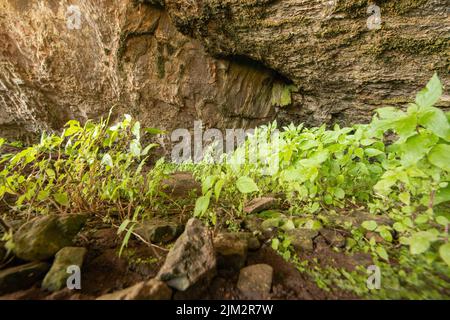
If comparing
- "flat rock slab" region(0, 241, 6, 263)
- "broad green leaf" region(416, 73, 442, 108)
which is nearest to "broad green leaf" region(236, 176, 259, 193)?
"broad green leaf" region(416, 73, 442, 108)

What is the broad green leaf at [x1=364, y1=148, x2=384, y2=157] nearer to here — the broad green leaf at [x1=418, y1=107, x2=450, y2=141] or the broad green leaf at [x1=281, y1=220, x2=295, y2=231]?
the broad green leaf at [x1=418, y1=107, x2=450, y2=141]

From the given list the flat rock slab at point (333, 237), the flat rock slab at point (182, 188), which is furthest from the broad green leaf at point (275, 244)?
the flat rock slab at point (182, 188)

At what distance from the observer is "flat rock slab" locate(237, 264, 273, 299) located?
3.82 feet

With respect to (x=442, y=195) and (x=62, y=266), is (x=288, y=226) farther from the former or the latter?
(x=62, y=266)

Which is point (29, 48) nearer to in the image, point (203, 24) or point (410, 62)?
point (203, 24)

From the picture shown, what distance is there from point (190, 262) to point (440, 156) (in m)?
1.57

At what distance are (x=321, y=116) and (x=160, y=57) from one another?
4.23 m

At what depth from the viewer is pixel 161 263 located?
Answer: 142cm

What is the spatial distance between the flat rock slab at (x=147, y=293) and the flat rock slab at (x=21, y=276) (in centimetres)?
47
